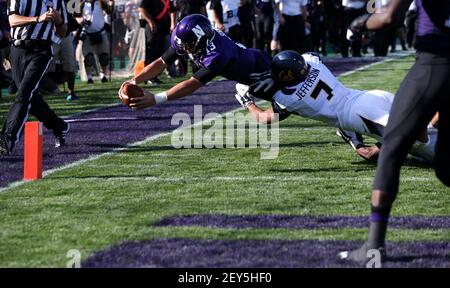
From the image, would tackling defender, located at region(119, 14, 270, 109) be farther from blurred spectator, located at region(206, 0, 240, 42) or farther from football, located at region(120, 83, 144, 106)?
blurred spectator, located at region(206, 0, 240, 42)

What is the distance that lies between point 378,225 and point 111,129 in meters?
5.89

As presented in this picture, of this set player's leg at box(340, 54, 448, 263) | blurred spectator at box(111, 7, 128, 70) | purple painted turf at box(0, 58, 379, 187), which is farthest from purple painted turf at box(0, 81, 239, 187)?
blurred spectator at box(111, 7, 128, 70)

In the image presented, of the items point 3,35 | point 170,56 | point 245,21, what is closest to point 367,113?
point 170,56

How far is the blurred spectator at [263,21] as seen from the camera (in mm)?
19594

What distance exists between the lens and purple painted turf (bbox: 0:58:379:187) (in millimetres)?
7764

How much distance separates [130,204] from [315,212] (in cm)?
120

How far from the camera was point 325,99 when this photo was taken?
7023mm

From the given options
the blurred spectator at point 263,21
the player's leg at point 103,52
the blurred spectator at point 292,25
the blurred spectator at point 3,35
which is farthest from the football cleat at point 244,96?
the blurred spectator at point 263,21

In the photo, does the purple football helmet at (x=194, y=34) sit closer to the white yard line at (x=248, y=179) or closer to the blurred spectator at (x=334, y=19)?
the white yard line at (x=248, y=179)

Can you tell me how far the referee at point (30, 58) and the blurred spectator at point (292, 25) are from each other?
8398mm

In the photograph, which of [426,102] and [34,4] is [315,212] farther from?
[34,4]

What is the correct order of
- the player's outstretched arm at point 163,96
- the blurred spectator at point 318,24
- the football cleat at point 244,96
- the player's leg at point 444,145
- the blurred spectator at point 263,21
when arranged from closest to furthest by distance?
the player's leg at point 444,145 → the player's outstretched arm at point 163,96 → the football cleat at point 244,96 → the blurred spectator at point 263,21 → the blurred spectator at point 318,24

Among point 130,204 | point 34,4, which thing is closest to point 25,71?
point 34,4

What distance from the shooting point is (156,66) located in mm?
7480
